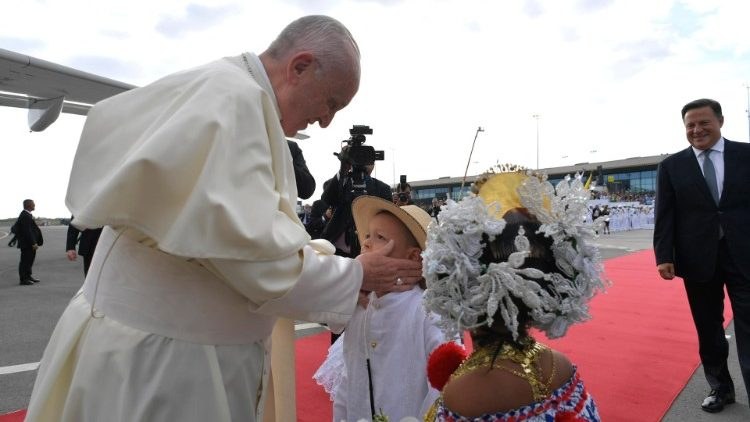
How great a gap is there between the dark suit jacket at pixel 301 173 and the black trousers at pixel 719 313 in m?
2.91

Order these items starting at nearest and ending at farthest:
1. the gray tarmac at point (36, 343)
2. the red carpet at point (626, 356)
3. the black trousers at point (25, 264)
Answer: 1. the gray tarmac at point (36, 343)
2. the red carpet at point (626, 356)
3. the black trousers at point (25, 264)

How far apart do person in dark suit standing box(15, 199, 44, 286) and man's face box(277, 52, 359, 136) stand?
10610 millimetres

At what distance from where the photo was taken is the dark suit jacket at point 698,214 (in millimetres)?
3428

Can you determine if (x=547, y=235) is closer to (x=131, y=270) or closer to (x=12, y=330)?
(x=131, y=270)

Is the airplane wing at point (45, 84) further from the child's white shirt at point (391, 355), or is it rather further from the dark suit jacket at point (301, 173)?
the child's white shirt at point (391, 355)

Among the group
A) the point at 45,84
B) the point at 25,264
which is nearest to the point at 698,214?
the point at 25,264

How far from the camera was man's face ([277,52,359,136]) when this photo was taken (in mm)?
1620

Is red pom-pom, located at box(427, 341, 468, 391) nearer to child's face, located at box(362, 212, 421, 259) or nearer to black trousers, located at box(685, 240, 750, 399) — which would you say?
child's face, located at box(362, 212, 421, 259)

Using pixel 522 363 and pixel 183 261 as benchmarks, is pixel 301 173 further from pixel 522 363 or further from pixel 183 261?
pixel 522 363

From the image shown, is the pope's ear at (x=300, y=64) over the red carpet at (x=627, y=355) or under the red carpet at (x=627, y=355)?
over

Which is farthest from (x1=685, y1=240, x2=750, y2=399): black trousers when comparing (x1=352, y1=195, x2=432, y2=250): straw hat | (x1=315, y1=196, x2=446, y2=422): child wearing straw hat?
(x1=352, y1=195, x2=432, y2=250): straw hat

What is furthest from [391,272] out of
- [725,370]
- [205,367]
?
[725,370]

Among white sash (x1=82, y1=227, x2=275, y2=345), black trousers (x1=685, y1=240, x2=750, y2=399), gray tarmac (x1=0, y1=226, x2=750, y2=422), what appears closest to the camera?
white sash (x1=82, y1=227, x2=275, y2=345)

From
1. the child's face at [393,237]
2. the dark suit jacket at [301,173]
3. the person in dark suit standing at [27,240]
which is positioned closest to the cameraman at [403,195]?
the dark suit jacket at [301,173]
